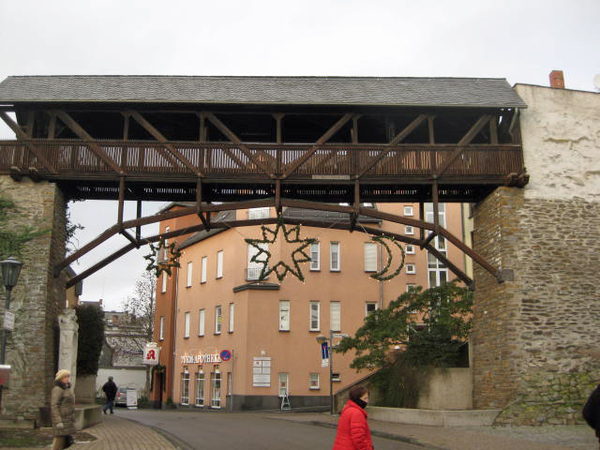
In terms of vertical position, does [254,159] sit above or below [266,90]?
below

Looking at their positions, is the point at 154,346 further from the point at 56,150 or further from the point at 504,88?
the point at 504,88

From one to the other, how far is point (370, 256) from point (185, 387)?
1363 centimetres

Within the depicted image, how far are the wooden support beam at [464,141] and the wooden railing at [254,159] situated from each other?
0.32 feet

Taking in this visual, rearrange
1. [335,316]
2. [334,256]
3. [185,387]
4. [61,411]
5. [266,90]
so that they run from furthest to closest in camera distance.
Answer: [185,387], [334,256], [335,316], [266,90], [61,411]

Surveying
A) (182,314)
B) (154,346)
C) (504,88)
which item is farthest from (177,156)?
(182,314)

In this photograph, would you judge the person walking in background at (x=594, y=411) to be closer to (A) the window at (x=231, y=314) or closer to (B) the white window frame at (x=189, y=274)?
(A) the window at (x=231, y=314)

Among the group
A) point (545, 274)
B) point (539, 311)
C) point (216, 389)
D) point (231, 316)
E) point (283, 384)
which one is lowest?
point (216, 389)

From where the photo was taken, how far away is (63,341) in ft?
59.6

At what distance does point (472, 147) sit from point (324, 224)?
4306 mm

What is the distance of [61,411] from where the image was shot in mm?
9969

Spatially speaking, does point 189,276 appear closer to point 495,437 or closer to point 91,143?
point 91,143

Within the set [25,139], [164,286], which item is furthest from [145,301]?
[25,139]

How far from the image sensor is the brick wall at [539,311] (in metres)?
17.1

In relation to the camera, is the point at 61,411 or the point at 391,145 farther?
the point at 391,145
